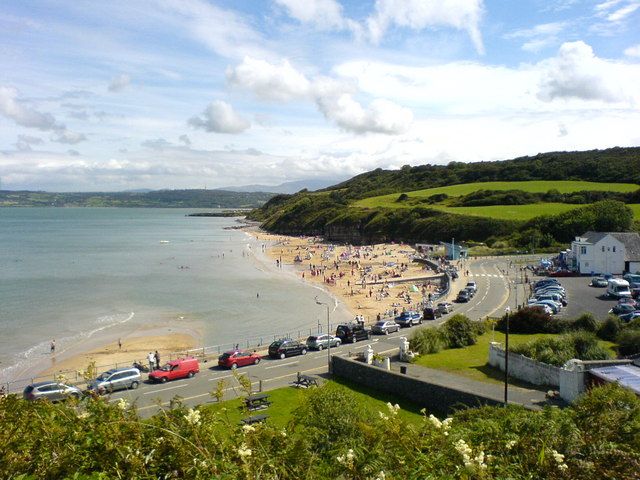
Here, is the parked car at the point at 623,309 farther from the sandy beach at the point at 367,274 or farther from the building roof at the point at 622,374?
the building roof at the point at 622,374

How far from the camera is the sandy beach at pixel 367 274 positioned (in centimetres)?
4925

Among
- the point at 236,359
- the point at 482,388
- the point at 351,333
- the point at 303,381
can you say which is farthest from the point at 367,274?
the point at 482,388

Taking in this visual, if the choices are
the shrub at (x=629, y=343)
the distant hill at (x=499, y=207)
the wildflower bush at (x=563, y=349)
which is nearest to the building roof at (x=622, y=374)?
the wildflower bush at (x=563, y=349)

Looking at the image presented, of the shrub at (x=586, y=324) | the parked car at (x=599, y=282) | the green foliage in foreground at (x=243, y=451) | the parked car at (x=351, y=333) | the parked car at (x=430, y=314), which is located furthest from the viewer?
the parked car at (x=599, y=282)

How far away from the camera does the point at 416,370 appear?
23.2m

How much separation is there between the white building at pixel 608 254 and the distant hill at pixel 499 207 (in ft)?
74.8

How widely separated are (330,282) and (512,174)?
97500mm

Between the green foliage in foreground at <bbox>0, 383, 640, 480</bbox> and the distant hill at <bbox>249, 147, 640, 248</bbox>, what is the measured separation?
249 feet

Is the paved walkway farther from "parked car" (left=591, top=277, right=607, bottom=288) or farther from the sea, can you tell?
"parked car" (left=591, top=277, right=607, bottom=288)

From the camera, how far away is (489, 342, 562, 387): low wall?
20.8m

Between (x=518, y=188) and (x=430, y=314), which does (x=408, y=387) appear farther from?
(x=518, y=188)

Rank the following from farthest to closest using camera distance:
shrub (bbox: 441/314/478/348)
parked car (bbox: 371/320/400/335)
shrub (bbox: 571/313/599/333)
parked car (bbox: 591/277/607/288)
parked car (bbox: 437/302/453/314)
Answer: parked car (bbox: 591/277/607/288)
parked car (bbox: 437/302/453/314)
parked car (bbox: 371/320/400/335)
shrub (bbox: 571/313/599/333)
shrub (bbox: 441/314/478/348)

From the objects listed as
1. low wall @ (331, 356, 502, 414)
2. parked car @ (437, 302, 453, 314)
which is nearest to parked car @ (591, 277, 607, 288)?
parked car @ (437, 302, 453, 314)

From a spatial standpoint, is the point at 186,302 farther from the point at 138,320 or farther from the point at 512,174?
the point at 512,174
